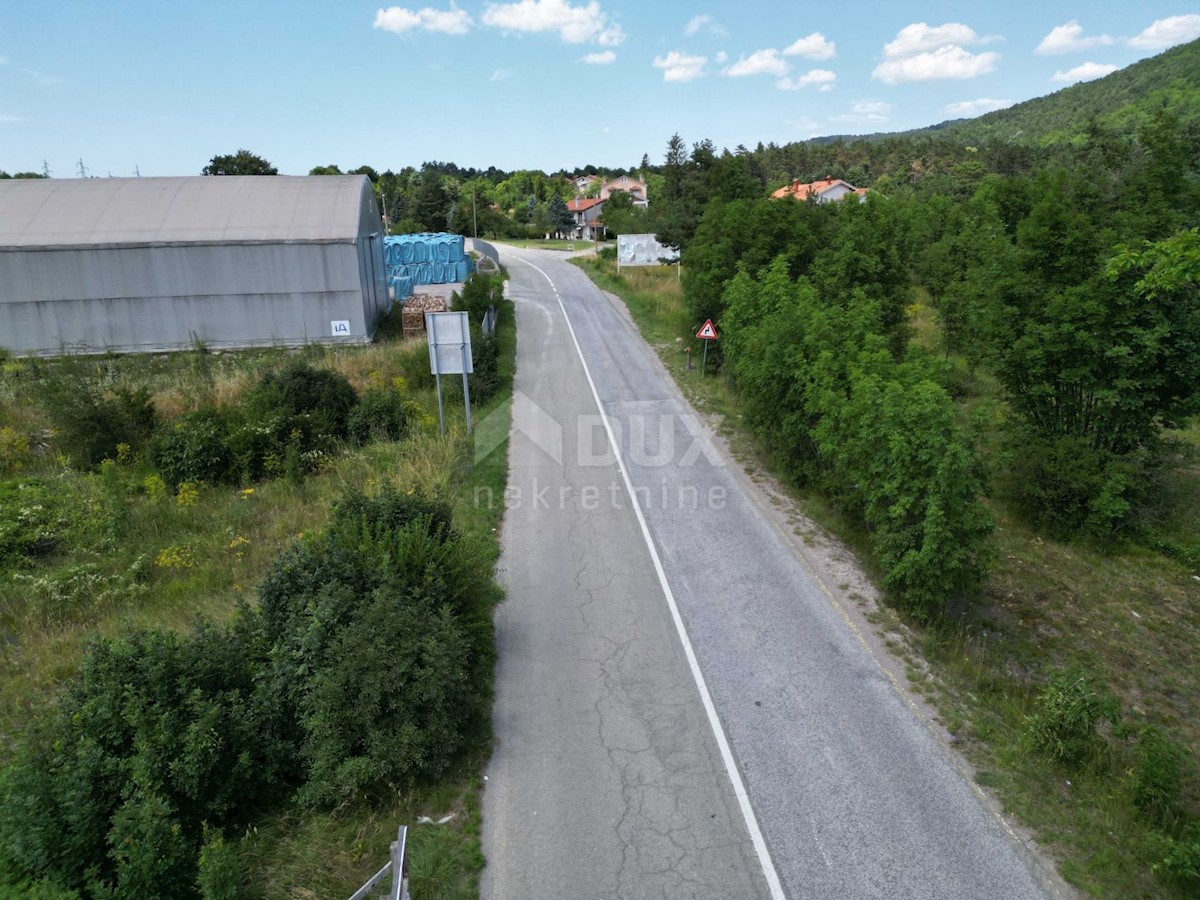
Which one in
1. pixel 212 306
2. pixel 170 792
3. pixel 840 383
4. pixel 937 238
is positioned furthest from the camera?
pixel 937 238

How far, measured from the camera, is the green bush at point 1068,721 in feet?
23.8

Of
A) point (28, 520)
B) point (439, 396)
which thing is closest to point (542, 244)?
point (439, 396)

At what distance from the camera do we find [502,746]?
7.67 metres

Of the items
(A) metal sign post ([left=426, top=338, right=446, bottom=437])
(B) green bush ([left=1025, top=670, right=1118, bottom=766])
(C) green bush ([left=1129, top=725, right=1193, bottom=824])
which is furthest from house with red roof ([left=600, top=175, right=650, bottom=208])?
(C) green bush ([left=1129, top=725, right=1193, bottom=824])

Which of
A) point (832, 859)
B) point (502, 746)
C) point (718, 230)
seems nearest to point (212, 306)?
point (718, 230)

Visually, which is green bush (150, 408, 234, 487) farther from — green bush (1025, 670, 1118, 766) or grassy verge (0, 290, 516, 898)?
green bush (1025, 670, 1118, 766)

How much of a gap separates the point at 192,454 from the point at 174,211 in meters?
14.6

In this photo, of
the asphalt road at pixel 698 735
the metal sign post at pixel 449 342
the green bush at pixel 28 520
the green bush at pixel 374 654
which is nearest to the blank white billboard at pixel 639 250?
the metal sign post at pixel 449 342

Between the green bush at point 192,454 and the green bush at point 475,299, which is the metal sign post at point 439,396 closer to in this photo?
the green bush at point 192,454

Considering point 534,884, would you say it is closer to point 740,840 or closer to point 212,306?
point 740,840

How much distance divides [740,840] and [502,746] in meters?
2.67

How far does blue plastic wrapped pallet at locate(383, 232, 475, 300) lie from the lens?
36.9 m

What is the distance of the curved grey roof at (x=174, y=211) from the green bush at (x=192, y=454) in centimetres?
1153

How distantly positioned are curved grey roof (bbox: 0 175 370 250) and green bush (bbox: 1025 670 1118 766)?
2380 centimetres
